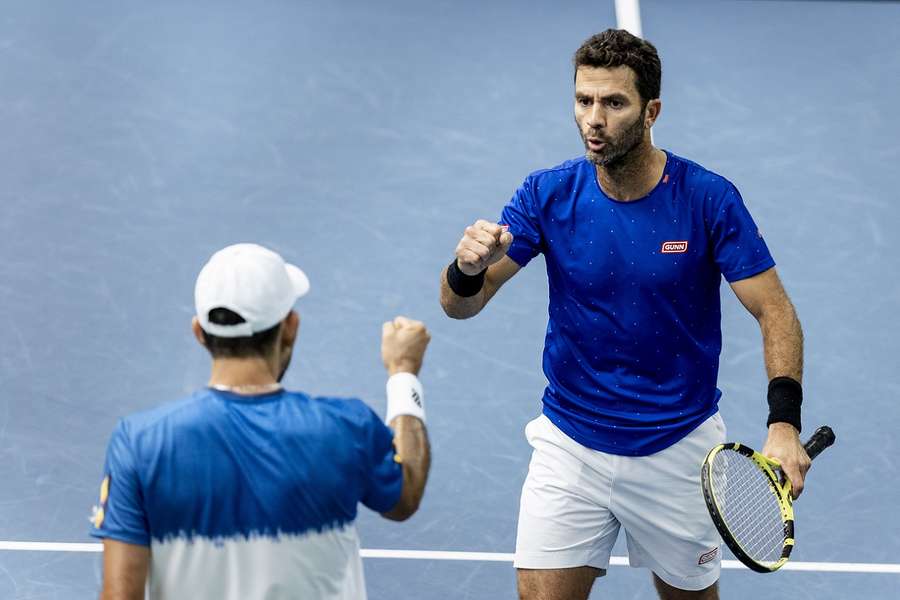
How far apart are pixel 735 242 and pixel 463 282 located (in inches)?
38.4

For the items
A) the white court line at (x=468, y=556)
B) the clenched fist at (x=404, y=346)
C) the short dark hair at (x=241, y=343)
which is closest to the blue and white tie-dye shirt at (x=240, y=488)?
the short dark hair at (x=241, y=343)

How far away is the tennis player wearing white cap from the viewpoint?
4.01 m

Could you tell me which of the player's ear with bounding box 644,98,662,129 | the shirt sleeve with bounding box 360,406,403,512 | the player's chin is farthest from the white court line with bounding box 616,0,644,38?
the shirt sleeve with bounding box 360,406,403,512

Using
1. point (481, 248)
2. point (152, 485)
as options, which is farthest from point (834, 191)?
point (152, 485)

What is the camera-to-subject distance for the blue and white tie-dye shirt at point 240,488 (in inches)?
158

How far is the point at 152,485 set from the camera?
399cm

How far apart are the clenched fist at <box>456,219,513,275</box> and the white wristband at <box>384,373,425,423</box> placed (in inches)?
37.7

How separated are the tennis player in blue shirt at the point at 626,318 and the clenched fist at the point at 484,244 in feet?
0.42

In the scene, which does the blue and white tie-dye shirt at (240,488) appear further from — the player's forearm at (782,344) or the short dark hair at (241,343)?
the player's forearm at (782,344)

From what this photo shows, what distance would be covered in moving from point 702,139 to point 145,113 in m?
3.71

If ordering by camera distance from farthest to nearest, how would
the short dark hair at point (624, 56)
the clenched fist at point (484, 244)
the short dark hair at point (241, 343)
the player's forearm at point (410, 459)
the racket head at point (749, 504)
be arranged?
the short dark hair at point (624, 56), the clenched fist at point (484, 244), the racket head at point (749, 504), the player's forearm at point (410, 459), the short dark hair at point (241, 343)

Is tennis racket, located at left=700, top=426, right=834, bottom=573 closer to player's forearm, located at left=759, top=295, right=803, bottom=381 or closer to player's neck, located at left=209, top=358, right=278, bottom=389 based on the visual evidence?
player's forearm, located at left=759, top=295, right=803, bottom=381

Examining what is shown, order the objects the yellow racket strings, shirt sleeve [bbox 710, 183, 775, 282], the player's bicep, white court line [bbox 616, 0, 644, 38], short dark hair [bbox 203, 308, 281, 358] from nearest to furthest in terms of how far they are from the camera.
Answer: the player's bicep
short dark hair [bbox 203, 308, 281, 358]
the yellow racket strings
shirt sleeve [bbox 710, 183, 775, 282]
white court line [bbox 616, 0, 644, 38]

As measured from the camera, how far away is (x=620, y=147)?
5.59 meters
